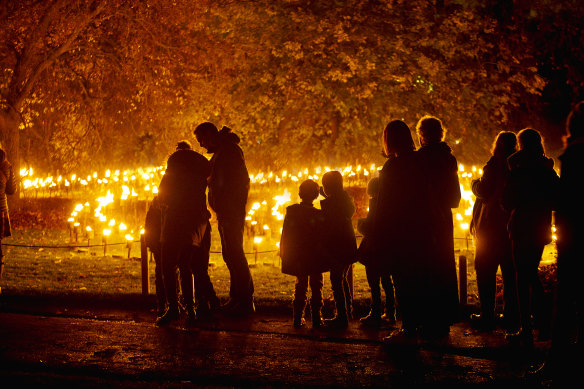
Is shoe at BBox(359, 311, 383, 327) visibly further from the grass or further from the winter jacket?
the winter jacket

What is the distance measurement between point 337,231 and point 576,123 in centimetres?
292

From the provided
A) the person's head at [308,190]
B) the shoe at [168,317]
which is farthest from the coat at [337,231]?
the shoe at [168,317]

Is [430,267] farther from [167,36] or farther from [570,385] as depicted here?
[167,36]

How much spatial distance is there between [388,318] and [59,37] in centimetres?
1375

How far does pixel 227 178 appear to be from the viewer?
7859 millimetres

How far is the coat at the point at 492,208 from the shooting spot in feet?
22.9

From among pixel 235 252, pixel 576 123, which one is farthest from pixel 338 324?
pixel 576 123

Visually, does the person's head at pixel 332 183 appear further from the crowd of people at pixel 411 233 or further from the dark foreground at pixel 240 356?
the dark foreground at pixel 240 356

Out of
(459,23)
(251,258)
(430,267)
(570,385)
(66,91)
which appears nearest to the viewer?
(570,385)

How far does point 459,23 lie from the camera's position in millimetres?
23094

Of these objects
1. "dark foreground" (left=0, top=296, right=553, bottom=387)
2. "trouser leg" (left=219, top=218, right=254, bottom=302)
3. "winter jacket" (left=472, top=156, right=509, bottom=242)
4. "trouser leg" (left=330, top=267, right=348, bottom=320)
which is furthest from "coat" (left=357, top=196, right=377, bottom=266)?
"trouser leg" (left=219, top=218, right=254, bottom=302)

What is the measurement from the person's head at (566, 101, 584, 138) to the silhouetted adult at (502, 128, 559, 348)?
105 centimetres

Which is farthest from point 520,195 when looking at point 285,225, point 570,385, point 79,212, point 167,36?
point 167,36

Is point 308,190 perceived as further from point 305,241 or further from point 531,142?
point 531,142
